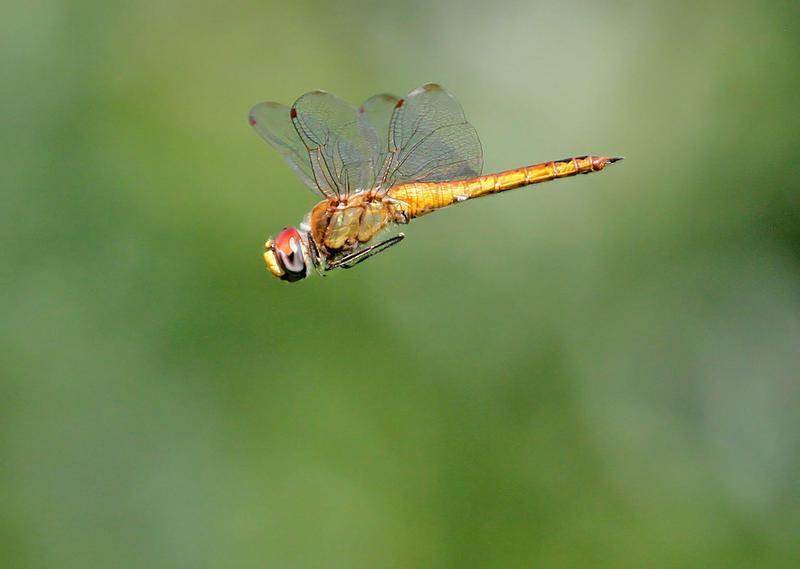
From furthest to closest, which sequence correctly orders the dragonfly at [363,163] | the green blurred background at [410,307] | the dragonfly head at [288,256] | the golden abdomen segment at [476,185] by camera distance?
the green blurred background at [410,307], the golden abdomen segment at [476,185], the dragonfly at [363,163], the dragonfly head at [288,256]

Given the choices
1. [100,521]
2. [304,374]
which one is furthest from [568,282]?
[100,521]

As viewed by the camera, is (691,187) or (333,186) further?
(691,187)

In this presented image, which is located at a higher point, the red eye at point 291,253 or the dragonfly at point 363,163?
the dragonfly at point 363,163

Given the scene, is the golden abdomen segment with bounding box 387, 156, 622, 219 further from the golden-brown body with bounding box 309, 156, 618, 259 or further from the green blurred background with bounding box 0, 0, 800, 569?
the green blurred background with bounding box 0, 0, 800, 569

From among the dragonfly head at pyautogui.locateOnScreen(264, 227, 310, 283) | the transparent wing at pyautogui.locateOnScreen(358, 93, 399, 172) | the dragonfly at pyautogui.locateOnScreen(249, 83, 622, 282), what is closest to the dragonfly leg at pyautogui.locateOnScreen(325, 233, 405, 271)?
the dragonfly at pyautogui.locateOnScreen(249, 83, 622, 282)

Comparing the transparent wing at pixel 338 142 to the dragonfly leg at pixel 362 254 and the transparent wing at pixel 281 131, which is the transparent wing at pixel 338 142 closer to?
the transparent wing at pixel 281 131

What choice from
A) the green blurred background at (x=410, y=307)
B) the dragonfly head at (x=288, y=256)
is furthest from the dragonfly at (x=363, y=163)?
the green blurred background at (x=410, y=307)

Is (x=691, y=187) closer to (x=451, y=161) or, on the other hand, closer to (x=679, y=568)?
(x=679, y=568)
